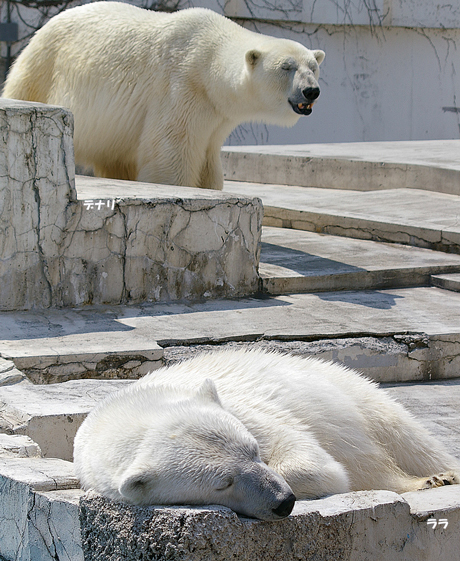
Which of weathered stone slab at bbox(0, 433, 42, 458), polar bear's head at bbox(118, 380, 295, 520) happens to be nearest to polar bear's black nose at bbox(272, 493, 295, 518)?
polar bear's head at bbox(118, 380, 295, 520)

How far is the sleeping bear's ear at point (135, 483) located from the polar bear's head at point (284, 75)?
3604 mm

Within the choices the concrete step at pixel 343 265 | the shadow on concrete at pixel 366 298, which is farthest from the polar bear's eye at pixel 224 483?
the concrete step at pixel 343 265

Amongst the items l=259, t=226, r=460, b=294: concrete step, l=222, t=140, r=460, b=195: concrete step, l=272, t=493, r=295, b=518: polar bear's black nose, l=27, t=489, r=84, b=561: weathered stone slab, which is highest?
l=222, t=140, r=460, b=195: concrete step

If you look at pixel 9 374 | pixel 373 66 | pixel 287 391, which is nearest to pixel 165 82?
pixel 9 374

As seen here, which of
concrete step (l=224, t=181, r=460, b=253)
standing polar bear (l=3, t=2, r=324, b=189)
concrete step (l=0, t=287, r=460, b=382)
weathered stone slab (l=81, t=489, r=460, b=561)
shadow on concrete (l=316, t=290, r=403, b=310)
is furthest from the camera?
concrete step (l=224, t=181, r=460, b=253)

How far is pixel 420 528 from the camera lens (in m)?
1.96

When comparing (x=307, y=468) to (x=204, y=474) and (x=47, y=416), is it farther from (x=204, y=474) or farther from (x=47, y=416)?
(x=47, y=416)

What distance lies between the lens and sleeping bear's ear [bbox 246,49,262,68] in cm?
494

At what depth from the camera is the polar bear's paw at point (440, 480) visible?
2223 millimetres

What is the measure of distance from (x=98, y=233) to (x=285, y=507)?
260 centimetres

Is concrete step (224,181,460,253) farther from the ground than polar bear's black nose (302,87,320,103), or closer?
closer

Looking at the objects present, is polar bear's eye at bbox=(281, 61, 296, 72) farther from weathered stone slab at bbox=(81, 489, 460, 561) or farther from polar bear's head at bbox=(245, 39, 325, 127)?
weathered stone slab at bbox=(81, 489, 460, 561)

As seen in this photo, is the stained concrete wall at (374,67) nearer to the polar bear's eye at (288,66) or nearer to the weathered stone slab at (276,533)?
the polar bear's eye at (288,66)

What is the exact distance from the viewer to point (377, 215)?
6.04m
